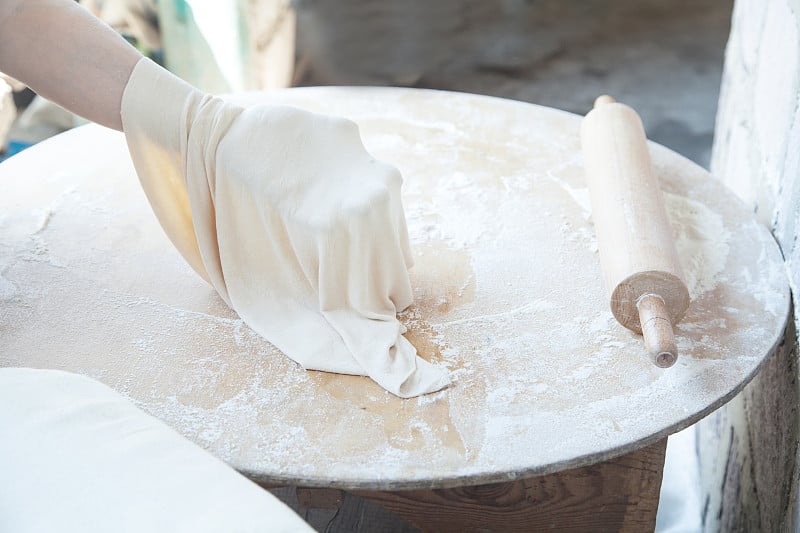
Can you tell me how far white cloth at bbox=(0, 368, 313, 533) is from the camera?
1.04 m

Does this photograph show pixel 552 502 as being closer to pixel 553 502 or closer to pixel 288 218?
pixel 553 502

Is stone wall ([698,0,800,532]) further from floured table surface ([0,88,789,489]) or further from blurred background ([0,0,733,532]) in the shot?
blurred background ([0,0,733,532])

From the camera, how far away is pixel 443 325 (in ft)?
5.06

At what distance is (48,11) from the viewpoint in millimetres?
1663

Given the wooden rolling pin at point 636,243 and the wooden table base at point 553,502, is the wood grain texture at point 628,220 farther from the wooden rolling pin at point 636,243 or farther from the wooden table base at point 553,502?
the wooden table base at point 553,502

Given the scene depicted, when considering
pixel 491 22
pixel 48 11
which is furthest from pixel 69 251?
pixel 491 22

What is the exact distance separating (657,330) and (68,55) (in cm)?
123

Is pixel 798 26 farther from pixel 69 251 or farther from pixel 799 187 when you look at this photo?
pixel 69 251

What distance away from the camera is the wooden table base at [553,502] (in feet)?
5.01

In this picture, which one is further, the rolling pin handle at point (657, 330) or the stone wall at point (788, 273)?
the stone wall at point (788, 273)

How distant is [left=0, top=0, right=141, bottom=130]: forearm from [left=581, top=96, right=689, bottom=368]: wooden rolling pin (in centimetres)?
98

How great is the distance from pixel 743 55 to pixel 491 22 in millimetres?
3528

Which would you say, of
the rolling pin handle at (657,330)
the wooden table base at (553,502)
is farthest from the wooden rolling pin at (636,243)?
the wooden table base at (553,502)

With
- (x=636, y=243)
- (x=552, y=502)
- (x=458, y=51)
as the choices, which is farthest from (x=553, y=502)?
(x=458, y=51)
